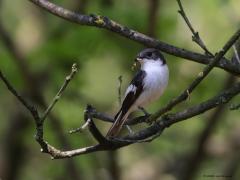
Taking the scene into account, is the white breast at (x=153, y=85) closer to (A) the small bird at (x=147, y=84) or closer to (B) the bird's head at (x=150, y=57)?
(A) the small bird at (x=147, y=84)

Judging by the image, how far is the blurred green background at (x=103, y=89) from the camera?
6.92 metres

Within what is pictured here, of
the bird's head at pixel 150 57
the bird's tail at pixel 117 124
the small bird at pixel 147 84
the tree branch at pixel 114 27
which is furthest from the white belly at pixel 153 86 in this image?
the tree branch at pixel 114 27

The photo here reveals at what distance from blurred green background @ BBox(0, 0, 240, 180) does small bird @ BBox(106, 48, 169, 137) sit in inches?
56.0

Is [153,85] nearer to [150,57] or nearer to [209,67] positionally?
[150,57]

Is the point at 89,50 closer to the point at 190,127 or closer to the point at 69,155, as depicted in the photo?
the point at 190,127

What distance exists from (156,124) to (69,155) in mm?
575

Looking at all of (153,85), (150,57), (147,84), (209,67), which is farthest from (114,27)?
(150,57)

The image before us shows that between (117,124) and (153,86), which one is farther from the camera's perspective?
(153,86)

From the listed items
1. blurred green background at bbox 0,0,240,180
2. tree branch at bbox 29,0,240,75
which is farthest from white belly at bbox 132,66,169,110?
blurred green background at bbox 0,0,240,180

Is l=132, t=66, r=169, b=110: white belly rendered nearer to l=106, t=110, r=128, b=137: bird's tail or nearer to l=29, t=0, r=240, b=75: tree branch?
l=106, t=110, r=128, b=137: bird's tail

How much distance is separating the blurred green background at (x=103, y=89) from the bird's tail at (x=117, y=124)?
8.15 ft

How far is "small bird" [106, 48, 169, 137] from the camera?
185 inches

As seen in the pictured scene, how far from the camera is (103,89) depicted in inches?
380

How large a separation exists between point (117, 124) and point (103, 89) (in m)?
5.57
